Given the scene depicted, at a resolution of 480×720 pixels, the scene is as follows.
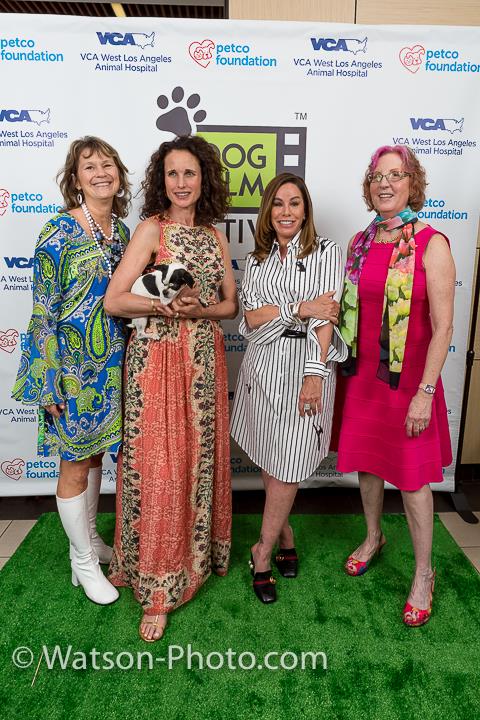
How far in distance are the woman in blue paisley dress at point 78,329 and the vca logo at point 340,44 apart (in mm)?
1374

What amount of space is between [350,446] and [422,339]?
0.53 m

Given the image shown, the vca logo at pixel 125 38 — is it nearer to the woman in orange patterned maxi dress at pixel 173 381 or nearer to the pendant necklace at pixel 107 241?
the woman in orange patterned maxi dress at pixel 173 381

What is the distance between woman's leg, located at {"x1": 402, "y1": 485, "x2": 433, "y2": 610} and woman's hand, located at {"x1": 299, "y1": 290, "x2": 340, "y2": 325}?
2.50ft

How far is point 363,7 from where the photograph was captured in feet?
8.64

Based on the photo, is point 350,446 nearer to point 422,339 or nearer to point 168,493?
point 422,339

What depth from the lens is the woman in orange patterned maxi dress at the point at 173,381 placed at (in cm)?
181

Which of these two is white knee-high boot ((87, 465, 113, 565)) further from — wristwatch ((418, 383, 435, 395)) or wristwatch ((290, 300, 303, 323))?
wristwatch ((418, 383, 435, 395))

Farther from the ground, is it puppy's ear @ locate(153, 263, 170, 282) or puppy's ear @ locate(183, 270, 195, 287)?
puppy's ear @ locate(153, 263, 170, 282)

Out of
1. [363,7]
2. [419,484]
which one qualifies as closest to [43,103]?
[363,7]

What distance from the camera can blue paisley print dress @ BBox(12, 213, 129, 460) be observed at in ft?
5.83

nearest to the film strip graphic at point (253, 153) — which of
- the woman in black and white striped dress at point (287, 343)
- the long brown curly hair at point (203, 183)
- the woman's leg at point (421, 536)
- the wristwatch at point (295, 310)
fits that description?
the long brown curly hair at point (203, 183)

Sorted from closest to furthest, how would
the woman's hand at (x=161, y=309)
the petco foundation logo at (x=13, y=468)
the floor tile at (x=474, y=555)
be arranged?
the woman's hand at (x=161, y=309) → the floor tile at (x=474, y=555) → the petco foundation logo at (x=13, y=468)

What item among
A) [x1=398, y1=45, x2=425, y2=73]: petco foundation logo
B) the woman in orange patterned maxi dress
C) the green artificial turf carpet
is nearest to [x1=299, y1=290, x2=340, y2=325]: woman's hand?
the woman in orange patterned maxi dress

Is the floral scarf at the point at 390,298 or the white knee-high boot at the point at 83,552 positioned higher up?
the floral scarf at the point at 390,298
